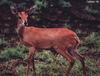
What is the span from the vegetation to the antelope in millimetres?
1293

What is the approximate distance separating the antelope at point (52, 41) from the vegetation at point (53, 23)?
1.29 metres

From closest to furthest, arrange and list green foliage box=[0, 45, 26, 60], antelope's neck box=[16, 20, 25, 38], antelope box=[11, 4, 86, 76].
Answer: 1. antelope box=[11, 4, 86, 76]
2. antelope's neck box=[16, 20, 25, 38]
3. green foliage box=[0, 45, 26, 60]

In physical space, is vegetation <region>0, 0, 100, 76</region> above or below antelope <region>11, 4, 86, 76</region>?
below

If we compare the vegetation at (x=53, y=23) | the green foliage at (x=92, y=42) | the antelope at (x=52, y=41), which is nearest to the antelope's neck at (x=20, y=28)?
the antelope at (x=52, y=41)

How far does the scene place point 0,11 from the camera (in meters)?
14.8

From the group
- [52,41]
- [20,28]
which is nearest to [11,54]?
[20,28]

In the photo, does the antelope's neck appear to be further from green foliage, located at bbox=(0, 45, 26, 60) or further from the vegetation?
green foliage, located at bbox=(0, 45, 26, 60)

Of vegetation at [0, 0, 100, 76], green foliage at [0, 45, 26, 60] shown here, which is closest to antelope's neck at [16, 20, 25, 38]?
vegetation at [0, 0, 100, 76]

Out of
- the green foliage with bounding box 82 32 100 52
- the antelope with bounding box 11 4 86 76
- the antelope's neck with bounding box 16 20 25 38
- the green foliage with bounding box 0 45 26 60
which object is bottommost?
the green foliage with bounding box 82 32 100 52

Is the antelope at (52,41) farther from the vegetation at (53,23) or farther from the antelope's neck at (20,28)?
the vegetation at (53,23)

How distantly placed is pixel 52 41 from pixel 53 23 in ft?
11.7

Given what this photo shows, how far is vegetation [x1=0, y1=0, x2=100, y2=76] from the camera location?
13.1 m

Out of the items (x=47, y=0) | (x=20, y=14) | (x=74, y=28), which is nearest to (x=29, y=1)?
(x=47, y=0)

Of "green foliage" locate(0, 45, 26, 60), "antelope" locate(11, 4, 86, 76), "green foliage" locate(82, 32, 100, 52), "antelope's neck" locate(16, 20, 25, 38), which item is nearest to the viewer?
"antelope" locate(11, 4, 86, 76)
